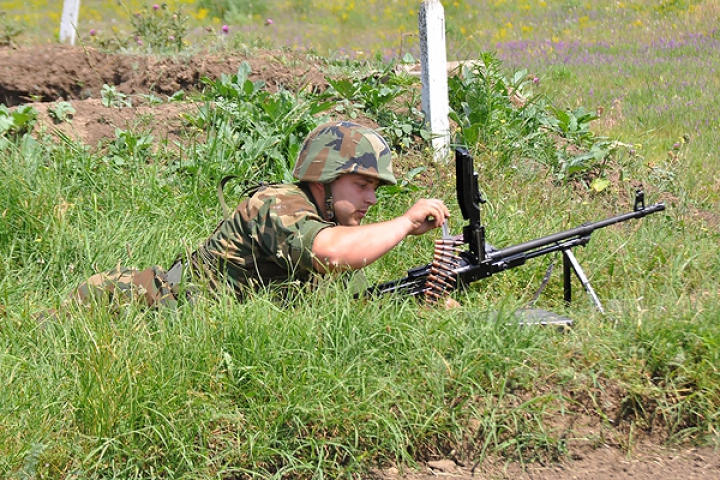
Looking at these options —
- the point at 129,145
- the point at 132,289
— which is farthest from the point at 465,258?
the point at 129,145

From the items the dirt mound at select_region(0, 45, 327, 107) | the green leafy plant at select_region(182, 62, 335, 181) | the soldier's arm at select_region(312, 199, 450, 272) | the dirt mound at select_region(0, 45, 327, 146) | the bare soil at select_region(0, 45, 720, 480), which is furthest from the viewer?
the dirt mound at select_region(0, 45, 327, 107)

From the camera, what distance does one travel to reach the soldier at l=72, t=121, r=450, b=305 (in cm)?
359

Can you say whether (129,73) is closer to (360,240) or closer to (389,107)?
(389,107)

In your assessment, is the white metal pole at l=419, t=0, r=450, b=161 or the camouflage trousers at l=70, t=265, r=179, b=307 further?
the white metal pole at l=419, t=0, r=450, b=161

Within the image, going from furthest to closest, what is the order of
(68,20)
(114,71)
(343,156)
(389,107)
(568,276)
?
(68,20), (114,71), (389,107), (568,276), (343,156)

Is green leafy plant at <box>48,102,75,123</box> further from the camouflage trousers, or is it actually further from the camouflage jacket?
the camouflage jacket

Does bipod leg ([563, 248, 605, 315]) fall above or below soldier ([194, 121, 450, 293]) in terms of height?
below

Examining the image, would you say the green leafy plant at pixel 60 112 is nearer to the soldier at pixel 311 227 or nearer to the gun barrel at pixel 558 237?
the soldier at pixel 311 227

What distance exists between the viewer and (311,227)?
3.55m

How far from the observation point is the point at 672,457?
3.20 m

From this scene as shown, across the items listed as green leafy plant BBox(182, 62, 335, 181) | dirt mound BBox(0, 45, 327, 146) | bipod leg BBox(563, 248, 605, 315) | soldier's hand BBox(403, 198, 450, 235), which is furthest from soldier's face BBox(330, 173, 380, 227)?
dirt mound BBox(0, 45, 327, 146)

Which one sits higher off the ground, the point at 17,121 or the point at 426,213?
the point at 17,121

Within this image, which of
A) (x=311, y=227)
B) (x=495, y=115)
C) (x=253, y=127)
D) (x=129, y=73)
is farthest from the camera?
(x=129, y=73)

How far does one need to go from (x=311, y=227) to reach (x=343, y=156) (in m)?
0.37
